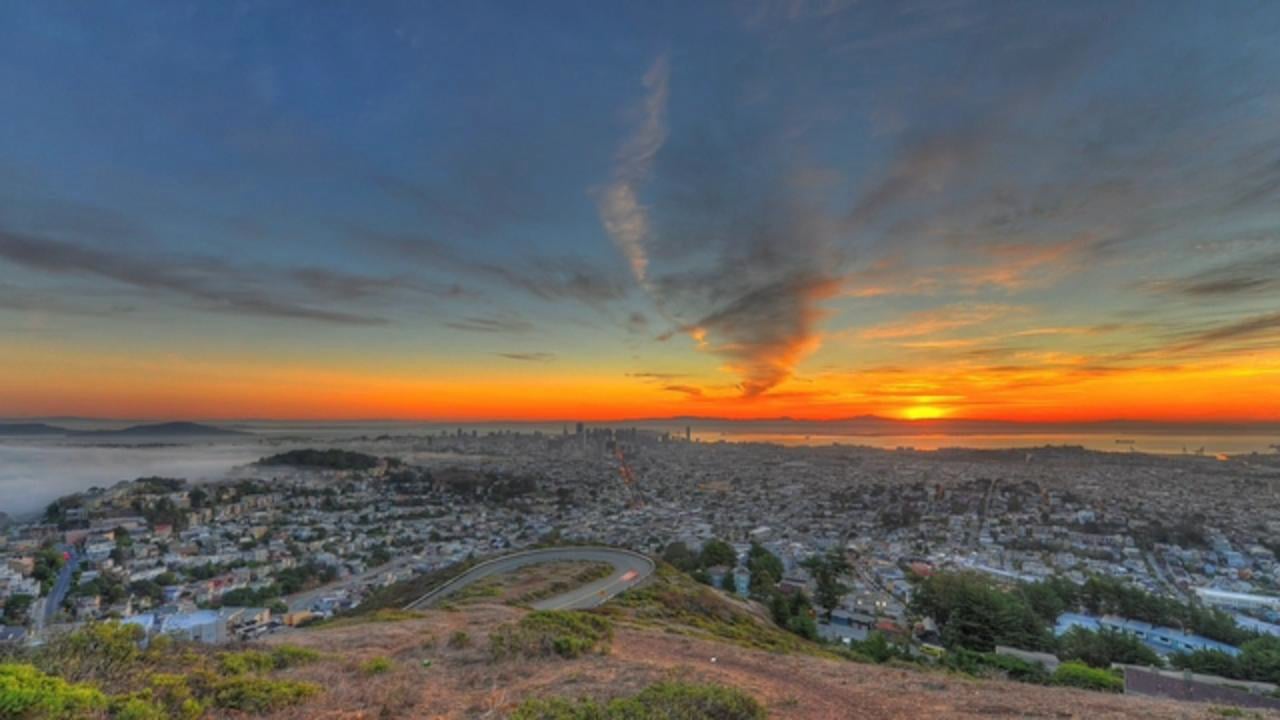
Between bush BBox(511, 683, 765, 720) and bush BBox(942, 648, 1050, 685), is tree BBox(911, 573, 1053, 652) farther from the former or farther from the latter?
bush BBox(511, 683, 765, 720)

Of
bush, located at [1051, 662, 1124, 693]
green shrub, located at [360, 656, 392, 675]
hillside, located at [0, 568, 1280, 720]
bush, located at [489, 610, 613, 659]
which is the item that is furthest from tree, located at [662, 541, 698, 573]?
green shrub, located at [360, 656, 392, 675]

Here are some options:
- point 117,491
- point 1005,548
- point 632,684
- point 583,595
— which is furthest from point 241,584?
point 1005,548

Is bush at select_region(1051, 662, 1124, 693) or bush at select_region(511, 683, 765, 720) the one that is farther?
bush at select_region(1051, 662, 1124, 693)

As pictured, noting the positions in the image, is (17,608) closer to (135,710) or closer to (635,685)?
(135,710)

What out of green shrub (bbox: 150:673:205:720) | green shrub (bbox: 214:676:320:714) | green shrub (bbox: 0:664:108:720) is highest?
green shrub (bbox: 0:664:108:720)

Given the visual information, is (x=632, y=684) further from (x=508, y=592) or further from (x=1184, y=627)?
(x=1184, y=627)
